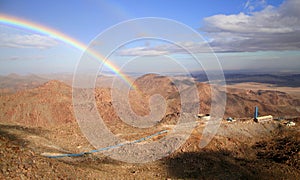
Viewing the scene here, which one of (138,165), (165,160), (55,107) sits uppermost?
(55,107)

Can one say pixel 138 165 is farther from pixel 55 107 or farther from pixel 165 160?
pixel 55 107

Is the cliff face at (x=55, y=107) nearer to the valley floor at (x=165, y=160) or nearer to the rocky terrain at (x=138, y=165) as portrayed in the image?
the rocky terrain at (x=138, y=165)

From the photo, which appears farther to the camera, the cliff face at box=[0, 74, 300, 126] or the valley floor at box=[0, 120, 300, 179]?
the cliff face at box=[0, 74, 300, 126]

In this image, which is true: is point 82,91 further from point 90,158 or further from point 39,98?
point 90,158

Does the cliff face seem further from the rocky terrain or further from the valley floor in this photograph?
the valley floor

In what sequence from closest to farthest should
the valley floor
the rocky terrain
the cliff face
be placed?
the valley floor → the rocky terrain → the cliff face

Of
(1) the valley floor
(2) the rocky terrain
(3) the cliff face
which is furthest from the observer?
(3) the cliff face

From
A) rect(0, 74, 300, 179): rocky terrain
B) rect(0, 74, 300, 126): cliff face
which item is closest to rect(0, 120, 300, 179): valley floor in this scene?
rect(0, 74, 300, 179): rocky terrain

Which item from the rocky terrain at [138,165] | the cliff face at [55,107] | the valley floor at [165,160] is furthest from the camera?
the cliff face at [55,107]

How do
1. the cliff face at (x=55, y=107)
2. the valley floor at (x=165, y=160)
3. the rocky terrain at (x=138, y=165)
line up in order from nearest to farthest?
1. the valley floor at (x=165, y=160)
2. the rocky terrain at (x=138, y=165)
3. the cliff face at (x=55, y=107)

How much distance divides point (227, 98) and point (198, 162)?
39589 millimetres

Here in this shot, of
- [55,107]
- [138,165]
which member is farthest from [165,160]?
[55,107]

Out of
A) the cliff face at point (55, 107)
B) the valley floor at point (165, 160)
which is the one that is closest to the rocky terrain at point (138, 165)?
the valley floor at point (165, 160)

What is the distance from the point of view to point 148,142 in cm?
1617
